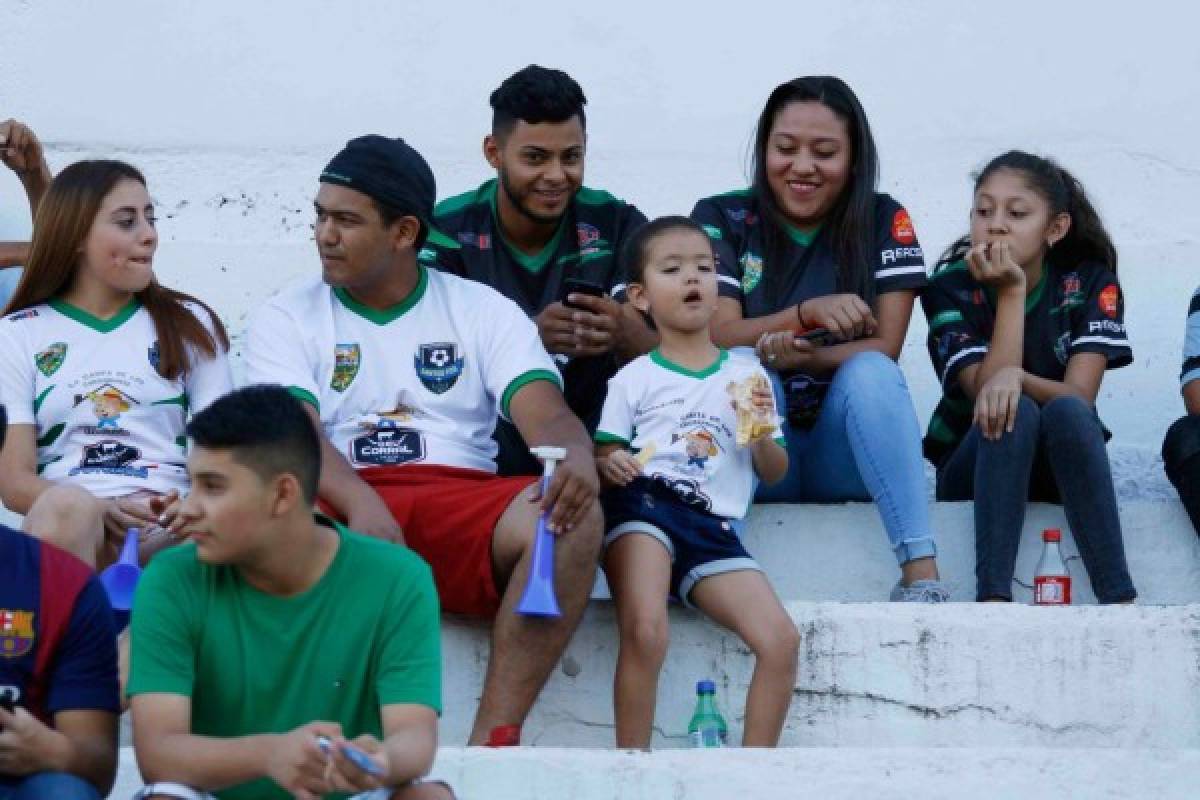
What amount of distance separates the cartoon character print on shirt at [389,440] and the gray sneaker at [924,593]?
0.99 m

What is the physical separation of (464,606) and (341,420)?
49cm

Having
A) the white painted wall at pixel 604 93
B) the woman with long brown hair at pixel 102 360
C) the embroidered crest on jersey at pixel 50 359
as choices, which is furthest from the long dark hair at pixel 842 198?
the embroidered crest on jersey at pixel 50 359

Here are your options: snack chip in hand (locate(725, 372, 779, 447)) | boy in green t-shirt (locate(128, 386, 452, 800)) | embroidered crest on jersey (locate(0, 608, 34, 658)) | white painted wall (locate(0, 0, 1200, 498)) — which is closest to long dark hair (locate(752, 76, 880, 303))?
snack chip in hand (locate(725, 372, 779, 447))

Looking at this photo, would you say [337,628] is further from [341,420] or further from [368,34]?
[368,34]

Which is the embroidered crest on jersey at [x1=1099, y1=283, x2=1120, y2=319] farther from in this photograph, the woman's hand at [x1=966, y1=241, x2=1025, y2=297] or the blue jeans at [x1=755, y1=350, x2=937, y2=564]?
the blue jeans at [x1=755, y1=350, x2=937, y2=564]

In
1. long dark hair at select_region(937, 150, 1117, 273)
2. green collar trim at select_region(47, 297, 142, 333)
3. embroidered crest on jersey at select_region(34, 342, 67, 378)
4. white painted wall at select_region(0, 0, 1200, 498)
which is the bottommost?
embroidered crest on jersey at select_region(34, 342, 67, 378)

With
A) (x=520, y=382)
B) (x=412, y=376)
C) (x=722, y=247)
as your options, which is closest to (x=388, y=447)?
(x=412, y=376)

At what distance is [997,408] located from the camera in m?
5.29

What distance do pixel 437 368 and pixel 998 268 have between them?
121cm

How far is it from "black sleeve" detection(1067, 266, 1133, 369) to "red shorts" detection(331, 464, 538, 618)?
4.47 ft

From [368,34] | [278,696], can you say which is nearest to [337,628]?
[278,696]

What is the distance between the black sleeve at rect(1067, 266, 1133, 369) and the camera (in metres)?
5.61

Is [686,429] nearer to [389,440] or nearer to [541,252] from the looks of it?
[389,440]

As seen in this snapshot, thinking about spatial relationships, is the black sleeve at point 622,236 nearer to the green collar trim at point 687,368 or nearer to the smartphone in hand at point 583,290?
the smartphone in hand at point 583,290
